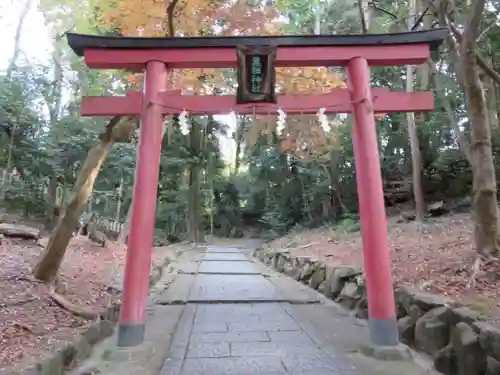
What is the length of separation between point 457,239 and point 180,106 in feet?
19.8

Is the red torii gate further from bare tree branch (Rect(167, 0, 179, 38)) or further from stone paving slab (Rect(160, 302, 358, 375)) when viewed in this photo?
bare tree branch (Rect(167, 0, 179, 38))

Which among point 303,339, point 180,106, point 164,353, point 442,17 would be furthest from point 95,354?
point 442,17

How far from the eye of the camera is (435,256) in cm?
736

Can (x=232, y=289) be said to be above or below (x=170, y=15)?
below

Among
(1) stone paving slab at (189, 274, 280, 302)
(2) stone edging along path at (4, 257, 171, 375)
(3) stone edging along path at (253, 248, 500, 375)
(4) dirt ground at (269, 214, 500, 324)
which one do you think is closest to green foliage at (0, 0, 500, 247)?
(4) dirt ground at (269, 214, 500, 324)

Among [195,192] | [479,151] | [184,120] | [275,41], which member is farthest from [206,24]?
[195,192]

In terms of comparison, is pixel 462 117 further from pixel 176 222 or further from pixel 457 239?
pixel 176 222

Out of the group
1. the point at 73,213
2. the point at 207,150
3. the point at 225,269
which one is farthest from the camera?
the point at 207,150

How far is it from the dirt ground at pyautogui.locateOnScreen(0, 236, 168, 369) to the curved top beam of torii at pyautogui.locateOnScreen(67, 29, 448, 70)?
125 inches

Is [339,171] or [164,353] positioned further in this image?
[339,171]

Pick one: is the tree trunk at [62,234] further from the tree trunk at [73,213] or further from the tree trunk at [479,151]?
the tree trunk at [479,151]

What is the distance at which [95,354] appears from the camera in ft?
16.0

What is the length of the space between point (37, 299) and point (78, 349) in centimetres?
175

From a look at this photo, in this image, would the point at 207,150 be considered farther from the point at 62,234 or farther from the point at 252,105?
the point at 252,105
